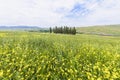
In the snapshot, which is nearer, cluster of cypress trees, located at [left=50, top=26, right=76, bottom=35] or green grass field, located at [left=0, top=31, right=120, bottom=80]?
green grass field, located at [left=0, top=31, right=120, bottom=80]

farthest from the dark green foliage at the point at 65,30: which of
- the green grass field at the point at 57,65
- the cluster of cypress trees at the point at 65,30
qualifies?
the green grass field at the point at 57,65

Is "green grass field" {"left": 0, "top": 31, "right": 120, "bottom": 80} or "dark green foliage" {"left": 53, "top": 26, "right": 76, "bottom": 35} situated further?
"dark green foliage" {"left": 53, "top": 26, "right": 76, "bottom": 35}

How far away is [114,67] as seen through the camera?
9984 millimetres

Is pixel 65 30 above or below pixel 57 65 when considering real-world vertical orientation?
below

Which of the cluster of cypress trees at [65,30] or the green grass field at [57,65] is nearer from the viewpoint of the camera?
the green grass field at [57,65]

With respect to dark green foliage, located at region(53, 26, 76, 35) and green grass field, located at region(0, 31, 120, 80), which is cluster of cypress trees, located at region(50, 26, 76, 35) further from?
green grass field, located at region(0, 31, 120, 80)

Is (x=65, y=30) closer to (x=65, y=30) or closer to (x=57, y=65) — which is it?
(x=65, y=30)

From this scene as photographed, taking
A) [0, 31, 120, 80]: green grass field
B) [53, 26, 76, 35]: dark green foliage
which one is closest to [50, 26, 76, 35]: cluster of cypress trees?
[53, 26, 76, 35]: dark green foliage

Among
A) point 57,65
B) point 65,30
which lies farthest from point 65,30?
point 57,65

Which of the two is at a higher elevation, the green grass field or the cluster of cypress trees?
the green grass field

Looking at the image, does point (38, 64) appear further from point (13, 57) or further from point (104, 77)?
point (104, 77)

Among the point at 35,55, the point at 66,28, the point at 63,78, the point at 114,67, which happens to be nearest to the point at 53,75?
the point at 63,78

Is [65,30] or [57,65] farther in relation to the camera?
[65,30]

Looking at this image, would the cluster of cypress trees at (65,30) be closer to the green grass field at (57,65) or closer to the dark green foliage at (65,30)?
the dark green foliage at (65,30)
